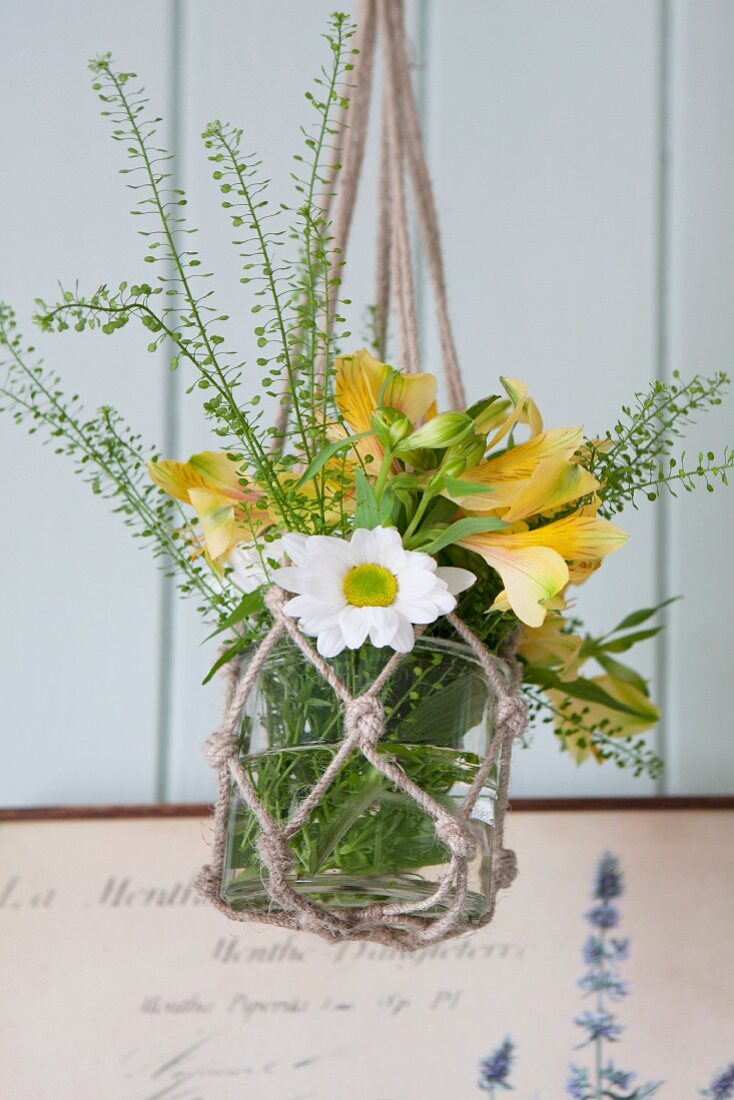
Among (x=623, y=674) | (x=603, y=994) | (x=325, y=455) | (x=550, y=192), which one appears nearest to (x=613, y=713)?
(x=623, y=674)

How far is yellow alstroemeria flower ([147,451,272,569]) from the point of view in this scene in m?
0.58

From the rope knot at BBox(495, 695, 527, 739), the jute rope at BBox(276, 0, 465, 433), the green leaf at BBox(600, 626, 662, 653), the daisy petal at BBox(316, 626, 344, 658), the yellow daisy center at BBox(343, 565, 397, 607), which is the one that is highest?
the jute rope at BBox(276, 0, 465, 433)

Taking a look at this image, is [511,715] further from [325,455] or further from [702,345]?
[702,345]

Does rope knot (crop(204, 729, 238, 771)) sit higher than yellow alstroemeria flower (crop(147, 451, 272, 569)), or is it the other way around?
yellow alstroemeria flower (crop(147, 451, 272, 569))

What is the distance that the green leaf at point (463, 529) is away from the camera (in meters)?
0.52

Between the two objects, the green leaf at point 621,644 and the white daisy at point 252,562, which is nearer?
the white daisy at point 252,562

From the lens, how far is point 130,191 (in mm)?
966

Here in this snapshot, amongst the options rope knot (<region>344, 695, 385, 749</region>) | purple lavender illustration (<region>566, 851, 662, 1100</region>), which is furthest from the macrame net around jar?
purple lavender illustration (<region>566, 851, 662, 1100</region>)

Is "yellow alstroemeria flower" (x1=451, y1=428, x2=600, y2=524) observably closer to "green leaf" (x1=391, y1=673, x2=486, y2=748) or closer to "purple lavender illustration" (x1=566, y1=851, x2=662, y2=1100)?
"green leaf" (x1=391, y1=673, x2=486, y2=748)

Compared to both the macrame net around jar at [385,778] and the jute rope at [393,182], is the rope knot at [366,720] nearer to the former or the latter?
the macrame net around jar at [385,778]

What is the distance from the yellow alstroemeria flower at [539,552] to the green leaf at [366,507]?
4 cm

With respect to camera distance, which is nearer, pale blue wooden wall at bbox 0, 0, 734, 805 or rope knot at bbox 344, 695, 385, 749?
rope knot at bbox 344, 695, 385, 749

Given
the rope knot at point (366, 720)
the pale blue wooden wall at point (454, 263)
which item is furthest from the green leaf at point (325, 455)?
the pale blue wooden wall at point (454, 263)

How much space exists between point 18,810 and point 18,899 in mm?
62
